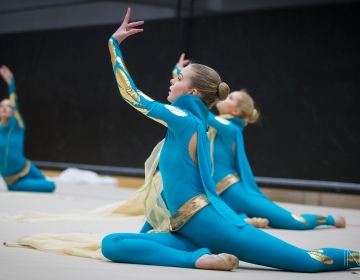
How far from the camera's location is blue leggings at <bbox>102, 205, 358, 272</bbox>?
2168 millimetres

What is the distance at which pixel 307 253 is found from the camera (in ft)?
7.22

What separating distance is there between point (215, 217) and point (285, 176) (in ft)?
14.1

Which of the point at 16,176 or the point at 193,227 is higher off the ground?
the point at 193,227

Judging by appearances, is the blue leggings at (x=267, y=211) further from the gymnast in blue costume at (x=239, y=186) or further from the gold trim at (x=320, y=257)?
the gold trim at (x=320, y=257)

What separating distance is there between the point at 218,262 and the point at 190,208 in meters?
0.24

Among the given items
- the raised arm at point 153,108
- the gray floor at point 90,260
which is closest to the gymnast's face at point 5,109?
the gray floor at point 90,260

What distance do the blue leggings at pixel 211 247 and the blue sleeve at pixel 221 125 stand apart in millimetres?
1735

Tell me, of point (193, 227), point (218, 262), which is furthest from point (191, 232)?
Answer: point (218, 262)

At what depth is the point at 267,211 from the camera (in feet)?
12.7

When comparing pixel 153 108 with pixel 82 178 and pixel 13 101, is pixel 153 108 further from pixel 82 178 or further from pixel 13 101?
pixel 82 178

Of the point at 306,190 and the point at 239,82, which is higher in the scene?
the point at 239,82

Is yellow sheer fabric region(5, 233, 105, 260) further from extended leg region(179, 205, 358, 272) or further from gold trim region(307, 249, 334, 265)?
gold trim region(307, 249, 334, 265)

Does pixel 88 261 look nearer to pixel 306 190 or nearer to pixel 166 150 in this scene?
pixel 166 150

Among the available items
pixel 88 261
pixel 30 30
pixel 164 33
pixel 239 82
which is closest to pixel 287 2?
pixel 239 82
